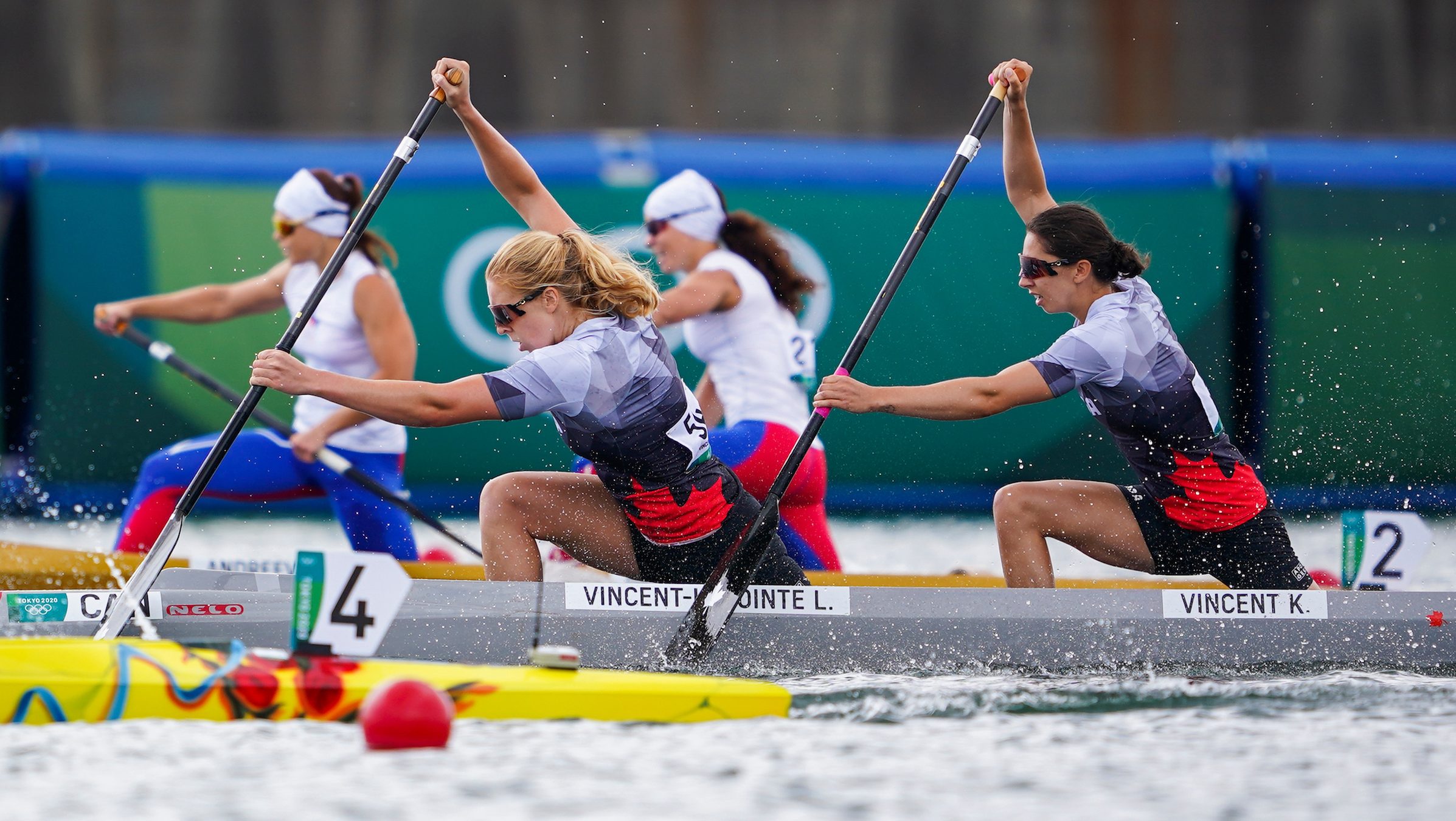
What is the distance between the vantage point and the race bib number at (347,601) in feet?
12.8

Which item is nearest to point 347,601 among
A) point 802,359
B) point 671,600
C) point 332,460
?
point 671,600

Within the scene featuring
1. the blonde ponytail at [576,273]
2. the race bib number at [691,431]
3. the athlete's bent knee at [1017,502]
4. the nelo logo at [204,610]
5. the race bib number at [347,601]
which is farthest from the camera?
the athlete's bent knee at [1017,502]

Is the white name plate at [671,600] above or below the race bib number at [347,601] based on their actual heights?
below

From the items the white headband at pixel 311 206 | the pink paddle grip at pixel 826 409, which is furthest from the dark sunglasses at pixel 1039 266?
the white headband at pixel 311 206

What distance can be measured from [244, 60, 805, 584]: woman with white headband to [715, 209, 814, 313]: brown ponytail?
1.20m

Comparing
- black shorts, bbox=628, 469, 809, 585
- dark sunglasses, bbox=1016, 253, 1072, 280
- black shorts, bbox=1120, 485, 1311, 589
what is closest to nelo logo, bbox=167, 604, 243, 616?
black shorts, bbox=628, 469, 809, 585

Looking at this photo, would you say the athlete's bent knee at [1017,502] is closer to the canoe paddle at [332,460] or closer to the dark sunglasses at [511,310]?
the dark sunglasses at [511,310]

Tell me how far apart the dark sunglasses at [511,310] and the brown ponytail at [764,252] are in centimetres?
168

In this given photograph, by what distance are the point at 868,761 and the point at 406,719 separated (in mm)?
1021

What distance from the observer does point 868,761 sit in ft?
12.1

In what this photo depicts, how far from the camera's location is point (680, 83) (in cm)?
→ 1132

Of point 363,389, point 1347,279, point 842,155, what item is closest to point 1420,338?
point 1347,279

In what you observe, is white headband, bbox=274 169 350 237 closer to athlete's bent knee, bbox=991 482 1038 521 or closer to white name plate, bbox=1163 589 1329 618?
athlete's bent knee, bbox=991 482 1038 521

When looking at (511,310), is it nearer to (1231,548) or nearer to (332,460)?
(332,460)
